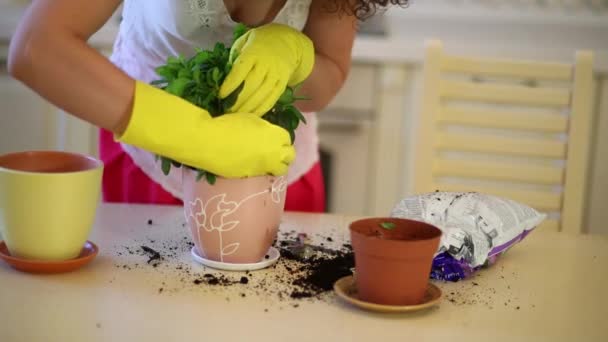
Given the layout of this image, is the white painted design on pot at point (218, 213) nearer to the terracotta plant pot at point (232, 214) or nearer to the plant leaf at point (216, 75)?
the terracotta plant pot at point (232, 214)

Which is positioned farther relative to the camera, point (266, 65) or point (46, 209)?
point (266, 65)

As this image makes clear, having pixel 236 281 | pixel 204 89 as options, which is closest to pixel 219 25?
pixel 204 89

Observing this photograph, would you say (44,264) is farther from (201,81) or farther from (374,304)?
(374,304)

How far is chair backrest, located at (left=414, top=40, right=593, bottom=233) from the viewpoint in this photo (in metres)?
1.66

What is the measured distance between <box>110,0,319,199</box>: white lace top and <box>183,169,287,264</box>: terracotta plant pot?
356 millimetres

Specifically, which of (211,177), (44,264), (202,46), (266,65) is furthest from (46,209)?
(202,46)

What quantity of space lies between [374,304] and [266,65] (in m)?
0.34

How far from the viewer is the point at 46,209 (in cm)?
97

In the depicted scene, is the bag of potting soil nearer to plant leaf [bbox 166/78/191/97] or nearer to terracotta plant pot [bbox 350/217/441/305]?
terracotta plant pot [bbox 350/217/441/305]

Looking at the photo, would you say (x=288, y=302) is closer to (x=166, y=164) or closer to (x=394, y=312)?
(x=394, y=312)

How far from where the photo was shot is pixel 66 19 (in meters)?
0.99

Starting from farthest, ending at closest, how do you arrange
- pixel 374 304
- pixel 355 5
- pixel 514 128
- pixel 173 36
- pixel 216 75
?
pixel 514 128
pixel 173 36
pixel 355 5
pixel 216 75
pixel 374 304

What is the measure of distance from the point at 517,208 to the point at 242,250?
1.29ft

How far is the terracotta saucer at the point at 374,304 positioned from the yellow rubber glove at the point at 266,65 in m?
0.23
